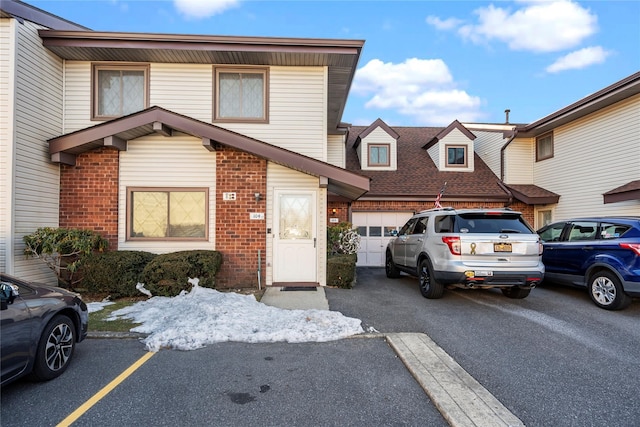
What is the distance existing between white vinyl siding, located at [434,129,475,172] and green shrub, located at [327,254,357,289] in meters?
8.14

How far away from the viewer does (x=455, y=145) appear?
14727 millimetres

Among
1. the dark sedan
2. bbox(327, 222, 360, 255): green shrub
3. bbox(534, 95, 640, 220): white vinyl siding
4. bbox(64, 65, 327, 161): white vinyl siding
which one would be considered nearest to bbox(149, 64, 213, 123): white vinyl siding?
bbox(64, 65, 327, 161): white vinyl siding

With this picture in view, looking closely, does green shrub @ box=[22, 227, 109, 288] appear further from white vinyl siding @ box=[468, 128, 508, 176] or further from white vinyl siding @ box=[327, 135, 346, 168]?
white vinyl siding @ box=[468, 128, 508, 176]

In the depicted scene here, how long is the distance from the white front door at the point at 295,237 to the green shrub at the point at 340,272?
36cm

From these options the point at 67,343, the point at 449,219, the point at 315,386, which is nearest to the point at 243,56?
the point at 449,219

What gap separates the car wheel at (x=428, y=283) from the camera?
702 cm

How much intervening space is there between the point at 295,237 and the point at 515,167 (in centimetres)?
1009

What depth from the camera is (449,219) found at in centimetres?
684

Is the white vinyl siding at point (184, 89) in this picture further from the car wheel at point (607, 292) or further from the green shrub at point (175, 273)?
the car wheel at point (607, 292)

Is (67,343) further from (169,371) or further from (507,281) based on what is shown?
(507,281)

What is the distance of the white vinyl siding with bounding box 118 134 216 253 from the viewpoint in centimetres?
841

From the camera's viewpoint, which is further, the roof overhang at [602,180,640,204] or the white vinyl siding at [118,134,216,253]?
the roof overhang at [602,180,640,204]

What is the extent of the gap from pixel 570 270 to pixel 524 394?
17.3 feet

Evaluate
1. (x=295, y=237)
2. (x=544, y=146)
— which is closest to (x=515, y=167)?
(x=544, y=146)
